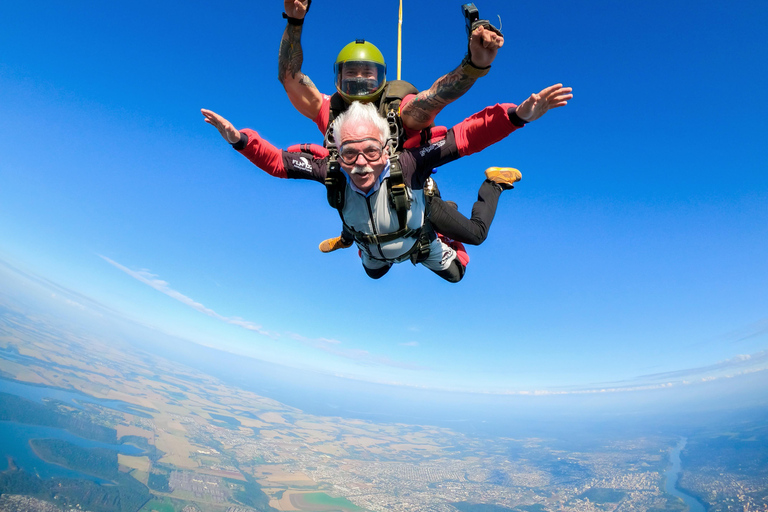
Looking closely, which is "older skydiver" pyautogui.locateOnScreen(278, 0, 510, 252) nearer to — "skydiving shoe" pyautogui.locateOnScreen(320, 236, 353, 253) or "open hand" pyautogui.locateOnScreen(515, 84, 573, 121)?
"open hand" pyautogui.locateOnScreen(515, 84, 573, 121)

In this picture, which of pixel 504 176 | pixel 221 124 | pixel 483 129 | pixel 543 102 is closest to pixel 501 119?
pixel 483 129

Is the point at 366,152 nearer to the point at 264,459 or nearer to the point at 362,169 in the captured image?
the point at 362,169

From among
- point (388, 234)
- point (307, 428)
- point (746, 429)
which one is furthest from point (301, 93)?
point (746, 429)

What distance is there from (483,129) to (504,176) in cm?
171

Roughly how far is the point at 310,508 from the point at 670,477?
266 feet

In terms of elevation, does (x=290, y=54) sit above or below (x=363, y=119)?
above

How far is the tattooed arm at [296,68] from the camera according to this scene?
241 cm

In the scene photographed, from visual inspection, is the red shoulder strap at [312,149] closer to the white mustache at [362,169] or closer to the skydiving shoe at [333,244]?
the white mustache at [362,169]

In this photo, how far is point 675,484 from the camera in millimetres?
69125

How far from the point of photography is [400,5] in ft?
12.5

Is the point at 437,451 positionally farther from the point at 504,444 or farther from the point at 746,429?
the point at 746,429

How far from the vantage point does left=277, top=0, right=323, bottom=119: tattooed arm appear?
2.41 metres

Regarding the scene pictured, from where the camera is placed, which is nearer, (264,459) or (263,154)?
(263,154)

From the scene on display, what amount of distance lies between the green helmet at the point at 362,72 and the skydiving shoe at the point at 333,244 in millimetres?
1977
